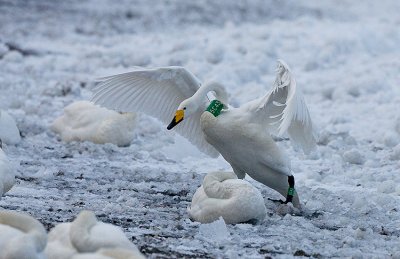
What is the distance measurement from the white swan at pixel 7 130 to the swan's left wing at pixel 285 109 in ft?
7.84

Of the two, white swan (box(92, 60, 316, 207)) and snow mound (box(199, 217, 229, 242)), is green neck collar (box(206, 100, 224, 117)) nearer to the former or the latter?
white swan (box(92, 60, 316, 207))

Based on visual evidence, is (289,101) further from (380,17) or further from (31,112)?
(380,17)

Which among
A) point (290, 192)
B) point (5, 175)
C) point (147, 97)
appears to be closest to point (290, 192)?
point (290, 192)

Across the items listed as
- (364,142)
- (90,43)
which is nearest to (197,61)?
(90,43)

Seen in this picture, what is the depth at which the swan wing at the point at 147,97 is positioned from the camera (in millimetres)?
8180

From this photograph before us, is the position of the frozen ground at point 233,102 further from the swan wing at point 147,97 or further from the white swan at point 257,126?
the swan wing at point 147,97

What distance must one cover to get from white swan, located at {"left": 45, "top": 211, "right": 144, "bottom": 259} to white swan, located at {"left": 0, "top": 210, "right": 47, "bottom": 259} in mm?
129

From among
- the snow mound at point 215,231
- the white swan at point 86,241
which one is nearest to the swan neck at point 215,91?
the snow mound at point 215,231

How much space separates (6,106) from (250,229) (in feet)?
15.7

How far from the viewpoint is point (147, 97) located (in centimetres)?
825

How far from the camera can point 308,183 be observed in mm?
8211

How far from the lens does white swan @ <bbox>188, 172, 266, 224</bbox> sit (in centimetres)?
650

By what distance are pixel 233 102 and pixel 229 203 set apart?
5.41 m

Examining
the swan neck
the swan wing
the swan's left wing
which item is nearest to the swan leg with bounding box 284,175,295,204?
the swan's left wing
